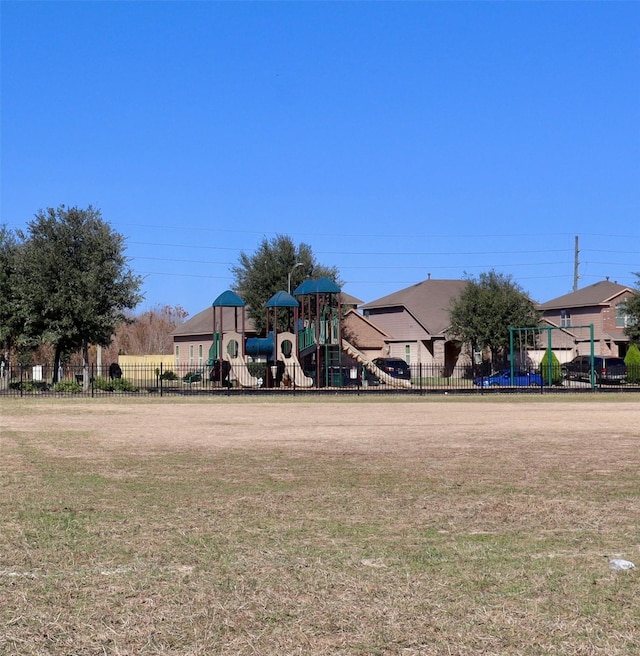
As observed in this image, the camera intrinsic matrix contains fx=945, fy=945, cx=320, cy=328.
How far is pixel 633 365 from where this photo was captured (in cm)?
5738

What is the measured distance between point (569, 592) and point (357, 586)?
1.65 metres

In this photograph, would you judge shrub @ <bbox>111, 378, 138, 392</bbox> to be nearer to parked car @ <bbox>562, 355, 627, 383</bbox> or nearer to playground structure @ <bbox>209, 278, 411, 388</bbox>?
playground structure @ <bbox>209, 278, 411, 388</bbox>

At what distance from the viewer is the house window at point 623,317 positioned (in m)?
66.2

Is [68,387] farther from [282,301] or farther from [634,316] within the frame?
[634,316]

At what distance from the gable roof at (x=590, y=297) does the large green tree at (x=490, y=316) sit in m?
6.33

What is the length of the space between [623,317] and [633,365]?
1646cm

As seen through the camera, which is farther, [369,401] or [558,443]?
[369,401]

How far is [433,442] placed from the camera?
2022 centimetres

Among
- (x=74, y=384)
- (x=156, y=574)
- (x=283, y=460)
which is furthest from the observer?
(x=74, y=384)

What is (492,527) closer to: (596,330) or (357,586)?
(357,586)

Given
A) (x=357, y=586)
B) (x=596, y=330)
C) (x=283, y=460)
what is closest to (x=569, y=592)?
(x=357, y=586)

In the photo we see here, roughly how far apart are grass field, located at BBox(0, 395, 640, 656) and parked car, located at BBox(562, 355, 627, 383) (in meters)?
38.6

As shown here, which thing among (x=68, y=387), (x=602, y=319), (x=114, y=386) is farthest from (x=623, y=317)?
(x=68, y=387)

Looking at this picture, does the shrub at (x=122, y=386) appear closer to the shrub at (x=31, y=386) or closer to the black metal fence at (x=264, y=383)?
the black metal fence at (x=264, y=383)
